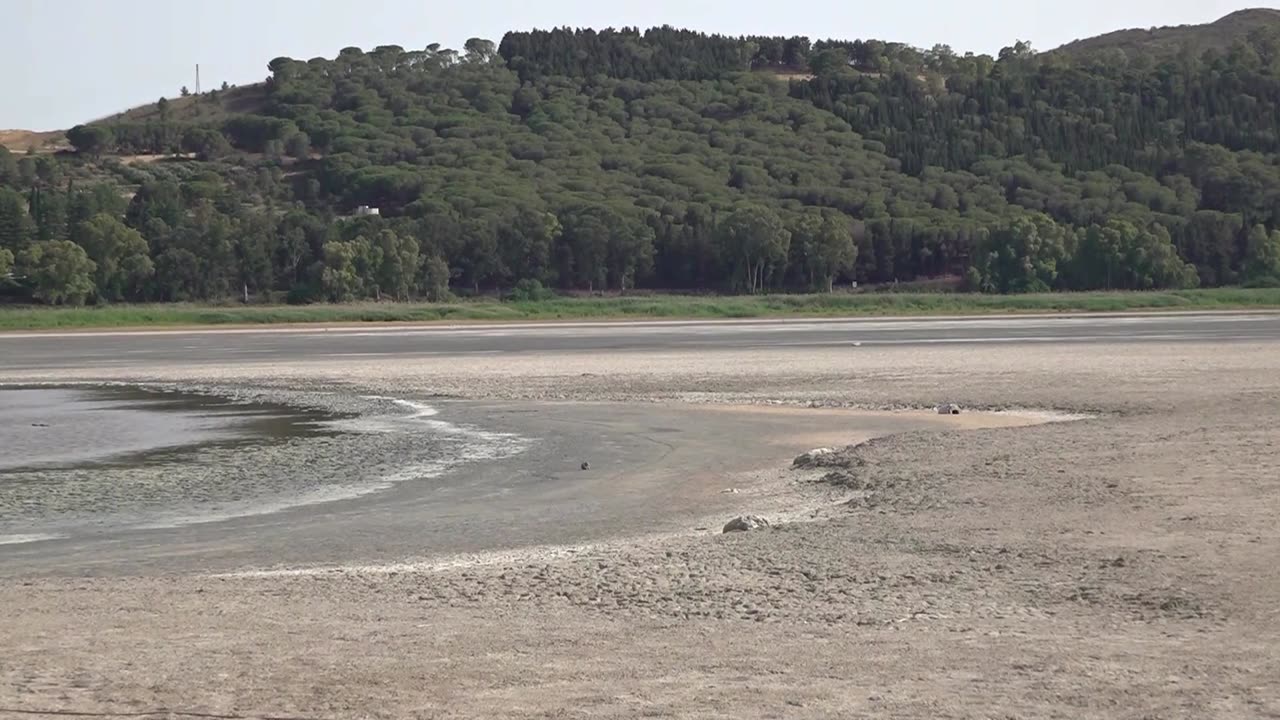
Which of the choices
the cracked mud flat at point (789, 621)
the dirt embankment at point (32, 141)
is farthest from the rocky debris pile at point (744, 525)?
the dirt embankment at point (32, 141)

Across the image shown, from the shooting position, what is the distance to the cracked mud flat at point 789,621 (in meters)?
6.89

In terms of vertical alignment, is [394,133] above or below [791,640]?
above

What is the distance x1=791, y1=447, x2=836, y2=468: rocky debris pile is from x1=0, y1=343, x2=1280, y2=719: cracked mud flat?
2247mm

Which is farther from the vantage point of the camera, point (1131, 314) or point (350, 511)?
point (1131, 314)

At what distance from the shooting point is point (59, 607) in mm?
9383

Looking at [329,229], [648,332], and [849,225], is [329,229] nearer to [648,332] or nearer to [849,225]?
[849,225]

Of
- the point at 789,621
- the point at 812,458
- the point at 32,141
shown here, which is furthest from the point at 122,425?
the point at 32,141

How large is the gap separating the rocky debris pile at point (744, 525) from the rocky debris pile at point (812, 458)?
4916mm

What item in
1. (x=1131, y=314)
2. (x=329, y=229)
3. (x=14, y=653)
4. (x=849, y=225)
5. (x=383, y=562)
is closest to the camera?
(x=14, y=653)

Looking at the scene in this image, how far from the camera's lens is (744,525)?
12.6 metres

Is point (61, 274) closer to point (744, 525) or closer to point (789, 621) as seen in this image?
point (744, 525)

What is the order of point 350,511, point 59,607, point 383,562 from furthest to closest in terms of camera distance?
point 350,511 → point 383,562 → point 59,607

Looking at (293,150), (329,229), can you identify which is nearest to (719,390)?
(329,229)

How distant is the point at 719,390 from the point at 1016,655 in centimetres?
2283
